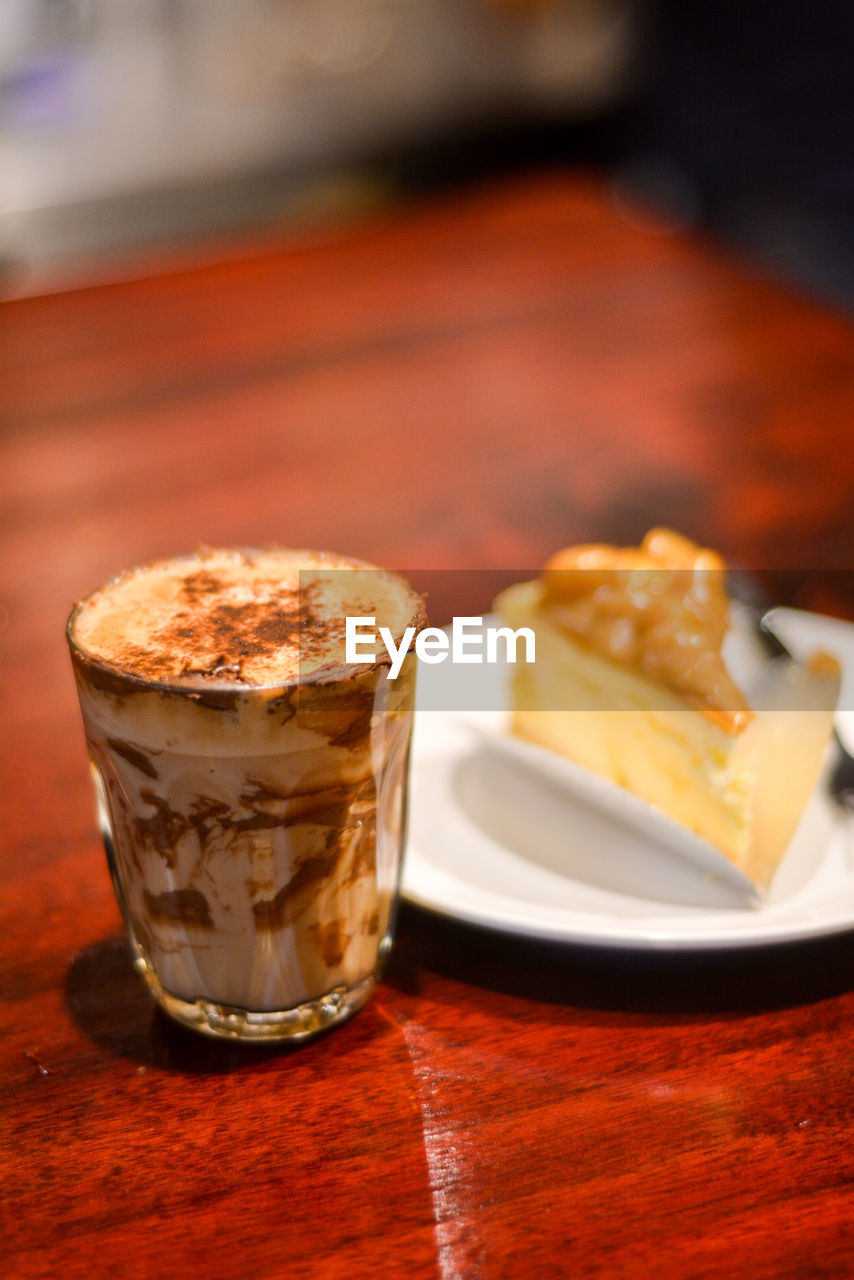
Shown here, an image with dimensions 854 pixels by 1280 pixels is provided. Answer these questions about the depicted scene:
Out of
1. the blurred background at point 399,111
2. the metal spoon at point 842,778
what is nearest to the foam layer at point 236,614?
the metal spoon at point 842,778

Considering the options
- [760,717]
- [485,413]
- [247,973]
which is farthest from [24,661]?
[485,413]

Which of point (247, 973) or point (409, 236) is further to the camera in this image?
point (409, 236)

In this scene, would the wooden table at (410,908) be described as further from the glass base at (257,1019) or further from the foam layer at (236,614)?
the foam layer at (236,614)

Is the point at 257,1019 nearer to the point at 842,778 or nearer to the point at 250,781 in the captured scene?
the point at 250,781

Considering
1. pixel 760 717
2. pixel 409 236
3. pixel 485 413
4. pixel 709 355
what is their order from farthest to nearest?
pixel 409 236, pixel 709 355, pixel 485 413, pixel 760 717

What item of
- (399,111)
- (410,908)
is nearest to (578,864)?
(410,908)

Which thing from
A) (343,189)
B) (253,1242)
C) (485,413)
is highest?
(253,1242)

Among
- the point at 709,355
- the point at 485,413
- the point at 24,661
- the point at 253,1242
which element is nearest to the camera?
the point at 253,1242

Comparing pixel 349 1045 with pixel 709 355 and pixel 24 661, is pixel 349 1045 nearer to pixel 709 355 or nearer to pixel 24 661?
pixel 24 661
